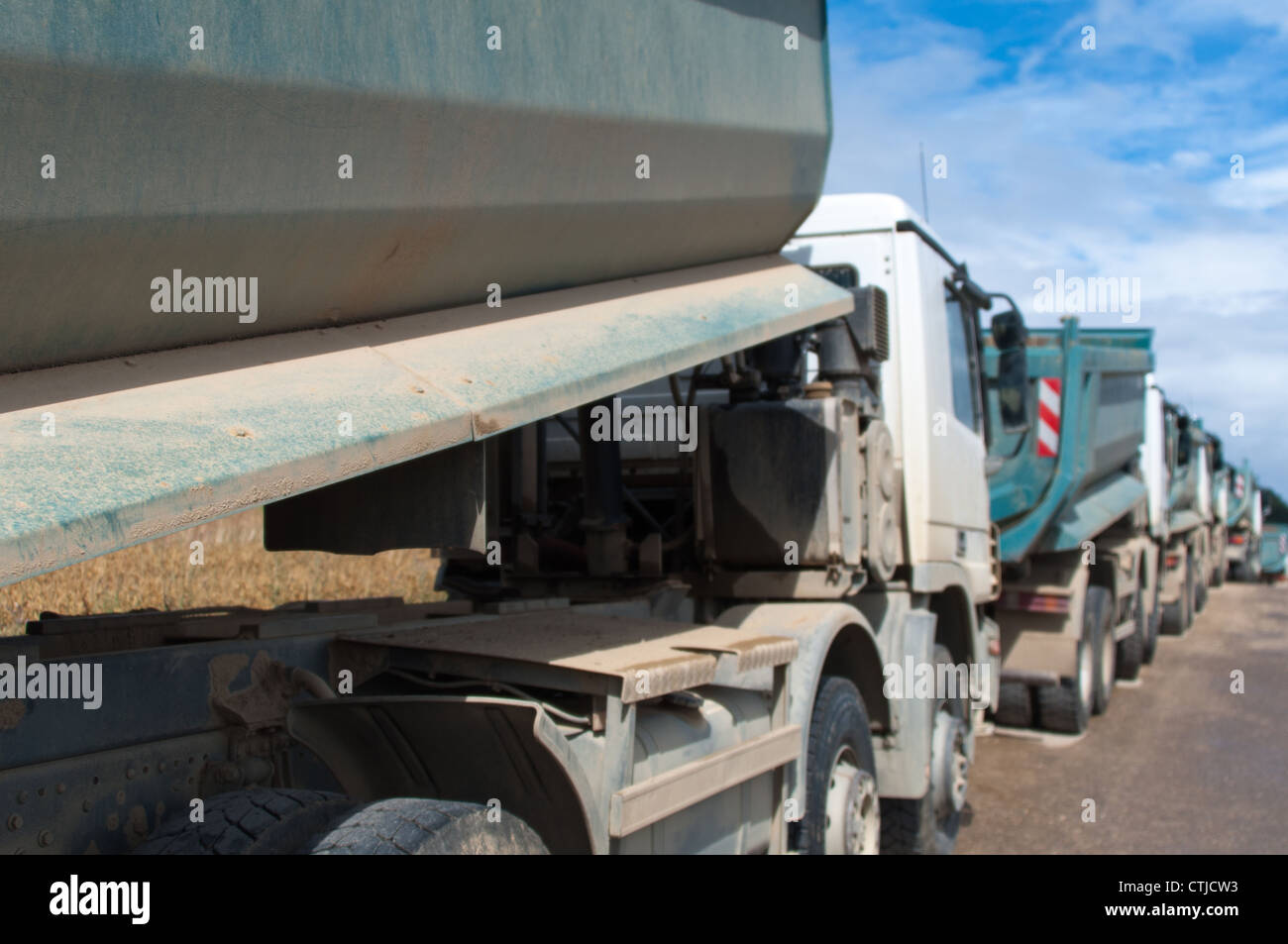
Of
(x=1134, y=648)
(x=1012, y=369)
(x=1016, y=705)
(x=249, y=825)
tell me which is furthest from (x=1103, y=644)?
(x=249, y=825)

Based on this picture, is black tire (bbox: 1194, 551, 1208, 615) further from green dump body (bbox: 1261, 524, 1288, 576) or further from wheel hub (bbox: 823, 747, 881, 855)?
wheel hub (bbox: 823, 747, 881, 855)

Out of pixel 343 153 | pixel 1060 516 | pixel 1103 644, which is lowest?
pixel 1103 644

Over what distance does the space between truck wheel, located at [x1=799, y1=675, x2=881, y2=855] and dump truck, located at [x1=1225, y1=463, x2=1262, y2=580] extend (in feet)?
77.9

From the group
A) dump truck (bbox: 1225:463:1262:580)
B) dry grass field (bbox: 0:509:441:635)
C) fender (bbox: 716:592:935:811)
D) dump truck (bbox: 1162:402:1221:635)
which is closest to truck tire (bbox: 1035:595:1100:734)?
fender (bbox: 716:592:935:811)

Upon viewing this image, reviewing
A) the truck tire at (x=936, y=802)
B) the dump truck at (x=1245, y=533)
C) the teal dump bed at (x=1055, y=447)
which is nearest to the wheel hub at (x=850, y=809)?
the truck tire at (x=936, y=802)

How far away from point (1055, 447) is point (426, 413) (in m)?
6.94

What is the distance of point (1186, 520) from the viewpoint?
→ 53.3ft

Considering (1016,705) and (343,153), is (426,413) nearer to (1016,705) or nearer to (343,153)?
(343,153)

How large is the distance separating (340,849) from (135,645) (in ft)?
2.81

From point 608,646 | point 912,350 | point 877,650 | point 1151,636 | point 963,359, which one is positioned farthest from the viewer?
point 1151,636

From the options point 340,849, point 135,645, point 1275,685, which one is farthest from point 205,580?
point 1275,685

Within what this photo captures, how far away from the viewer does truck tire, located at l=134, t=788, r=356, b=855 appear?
2.02 m

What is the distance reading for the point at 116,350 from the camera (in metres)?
1.90

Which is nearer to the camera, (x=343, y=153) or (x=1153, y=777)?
(x=343, y=153)
